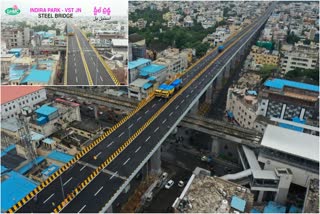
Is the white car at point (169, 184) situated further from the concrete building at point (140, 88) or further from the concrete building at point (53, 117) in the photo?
the concrete building at point (140, 88)

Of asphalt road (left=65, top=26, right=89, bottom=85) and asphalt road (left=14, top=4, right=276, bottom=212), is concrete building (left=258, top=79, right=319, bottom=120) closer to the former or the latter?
asphalt road (left=14, top=4, right=276, bottom=212)

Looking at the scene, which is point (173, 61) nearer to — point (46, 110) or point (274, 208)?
point (46, 110)

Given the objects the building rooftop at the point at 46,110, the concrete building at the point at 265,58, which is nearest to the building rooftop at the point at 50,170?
the building rooftop at the point at 46,110

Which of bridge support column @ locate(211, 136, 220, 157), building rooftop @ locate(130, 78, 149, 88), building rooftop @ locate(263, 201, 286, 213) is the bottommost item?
building rooftop @ locate(263, 201, 286, 213)

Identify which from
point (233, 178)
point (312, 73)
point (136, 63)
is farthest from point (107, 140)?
point (312, 73)

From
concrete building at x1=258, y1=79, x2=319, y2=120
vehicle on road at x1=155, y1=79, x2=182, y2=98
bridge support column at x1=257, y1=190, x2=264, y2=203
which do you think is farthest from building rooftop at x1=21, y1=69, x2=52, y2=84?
concrete building at x1=258, y1=79, x2=319, y2=120

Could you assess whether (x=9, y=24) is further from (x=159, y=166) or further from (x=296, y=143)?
(x=296, y=143)
